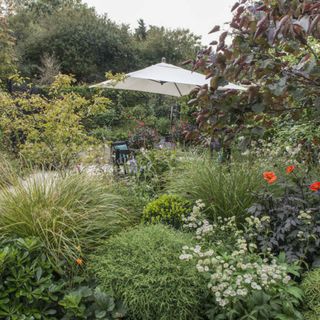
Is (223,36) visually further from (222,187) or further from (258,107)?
(222,187)

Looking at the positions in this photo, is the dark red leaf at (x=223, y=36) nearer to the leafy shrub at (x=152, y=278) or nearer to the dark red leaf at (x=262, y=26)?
the dark red leaf at (x=262, y=26)

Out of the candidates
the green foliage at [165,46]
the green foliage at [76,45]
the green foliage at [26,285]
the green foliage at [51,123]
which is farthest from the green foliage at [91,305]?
the green foliage at [165,46]

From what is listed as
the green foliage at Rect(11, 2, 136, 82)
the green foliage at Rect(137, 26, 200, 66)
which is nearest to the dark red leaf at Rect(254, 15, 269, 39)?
the green foliage at Rect(11, 2, 136, 82)

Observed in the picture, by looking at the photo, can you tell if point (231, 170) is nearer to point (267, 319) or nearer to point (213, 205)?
point (213, 205)

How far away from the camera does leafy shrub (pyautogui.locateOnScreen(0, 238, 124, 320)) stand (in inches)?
93.9

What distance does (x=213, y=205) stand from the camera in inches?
135

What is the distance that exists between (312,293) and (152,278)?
104 cm

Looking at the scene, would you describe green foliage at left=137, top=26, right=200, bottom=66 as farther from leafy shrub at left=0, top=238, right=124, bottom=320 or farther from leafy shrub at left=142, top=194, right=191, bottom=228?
leafy shrub at left=0, top=238, right=124, bottom=320

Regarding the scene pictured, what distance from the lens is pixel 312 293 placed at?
2422 millimetres

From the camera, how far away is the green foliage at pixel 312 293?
231cm

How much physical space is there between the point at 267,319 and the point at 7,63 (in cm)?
899

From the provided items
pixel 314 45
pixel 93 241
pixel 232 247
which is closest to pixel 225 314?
pixel 232 247

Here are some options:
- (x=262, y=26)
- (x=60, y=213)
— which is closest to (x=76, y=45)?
(x=60, y=213)

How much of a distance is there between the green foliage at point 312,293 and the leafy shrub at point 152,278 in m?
0.68
